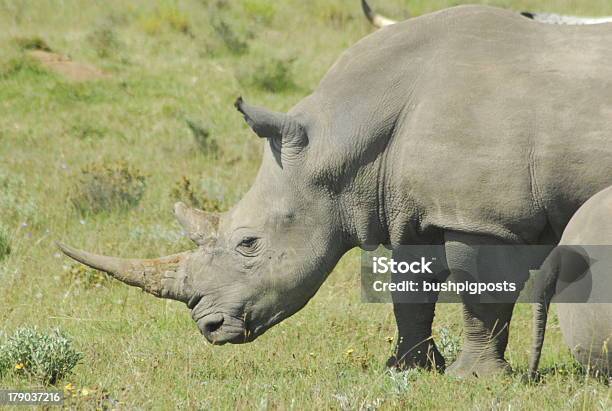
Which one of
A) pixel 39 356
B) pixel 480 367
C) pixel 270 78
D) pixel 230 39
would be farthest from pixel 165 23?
pixel 480 367

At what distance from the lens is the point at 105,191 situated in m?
10.5

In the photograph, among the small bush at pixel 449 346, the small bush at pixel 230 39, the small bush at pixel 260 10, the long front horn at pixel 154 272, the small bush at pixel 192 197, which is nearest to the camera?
the long front horn at pixel 154 272

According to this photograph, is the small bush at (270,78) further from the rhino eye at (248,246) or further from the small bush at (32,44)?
the rhino eye at (248,246)

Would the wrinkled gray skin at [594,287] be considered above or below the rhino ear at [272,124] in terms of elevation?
below

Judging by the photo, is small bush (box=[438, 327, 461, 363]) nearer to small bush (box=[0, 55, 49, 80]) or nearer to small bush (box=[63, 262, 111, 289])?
small bush (box=[63, 262, 111, 289])

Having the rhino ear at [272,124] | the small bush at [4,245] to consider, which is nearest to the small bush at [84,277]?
the small bush at [4,245]

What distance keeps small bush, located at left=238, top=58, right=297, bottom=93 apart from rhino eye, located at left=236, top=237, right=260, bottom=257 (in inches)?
392

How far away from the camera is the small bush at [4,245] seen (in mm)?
8984

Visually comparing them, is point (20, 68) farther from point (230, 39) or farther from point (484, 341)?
point (484, 341)

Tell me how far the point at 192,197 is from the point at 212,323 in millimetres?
4247

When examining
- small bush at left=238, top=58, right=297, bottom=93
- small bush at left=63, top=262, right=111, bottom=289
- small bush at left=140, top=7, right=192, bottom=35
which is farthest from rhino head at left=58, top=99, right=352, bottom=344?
small bush at left=140, top=7, right=192, bottom=35

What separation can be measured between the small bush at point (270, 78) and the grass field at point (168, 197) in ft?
0.09

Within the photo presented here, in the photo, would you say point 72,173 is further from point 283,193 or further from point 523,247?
point 523,247

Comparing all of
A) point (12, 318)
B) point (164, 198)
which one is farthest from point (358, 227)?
point (164, 198)
